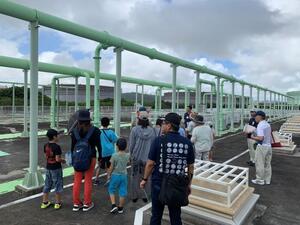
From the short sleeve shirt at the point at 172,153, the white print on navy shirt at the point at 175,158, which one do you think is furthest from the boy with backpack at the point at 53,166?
the white print on navy shirt at the point at 175,158

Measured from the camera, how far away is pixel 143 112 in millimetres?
5605

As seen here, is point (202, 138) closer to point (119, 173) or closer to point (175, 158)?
point (119, 173)

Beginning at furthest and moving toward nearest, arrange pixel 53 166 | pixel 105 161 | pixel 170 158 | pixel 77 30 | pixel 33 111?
pixel 77 30 → pixel 105 161 → pixel 33 111 → pixel 53 166 → pixel 170 158

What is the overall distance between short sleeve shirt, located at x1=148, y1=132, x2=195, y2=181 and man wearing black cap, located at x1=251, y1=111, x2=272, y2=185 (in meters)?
3.96

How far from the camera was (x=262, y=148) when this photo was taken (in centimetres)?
700

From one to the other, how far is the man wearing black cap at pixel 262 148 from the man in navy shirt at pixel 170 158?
12.8 ft

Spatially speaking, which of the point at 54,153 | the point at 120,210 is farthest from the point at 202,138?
the point at 54,153

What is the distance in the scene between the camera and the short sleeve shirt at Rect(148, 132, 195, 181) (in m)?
3.48

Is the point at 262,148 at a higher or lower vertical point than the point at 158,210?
higher

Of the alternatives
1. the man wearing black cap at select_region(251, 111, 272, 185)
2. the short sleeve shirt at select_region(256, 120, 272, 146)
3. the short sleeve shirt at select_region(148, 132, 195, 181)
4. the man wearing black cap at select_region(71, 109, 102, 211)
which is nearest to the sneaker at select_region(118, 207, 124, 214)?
the man wearing black cap at select_region(71, 109, 102, 211)

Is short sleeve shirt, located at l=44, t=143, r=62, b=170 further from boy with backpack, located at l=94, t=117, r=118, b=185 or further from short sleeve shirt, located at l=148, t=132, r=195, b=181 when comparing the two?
short sleeve shirt, located at l=148, t=132, r=195, b=181

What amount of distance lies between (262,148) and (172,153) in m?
4.29

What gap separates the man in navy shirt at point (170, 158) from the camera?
3.49 meters

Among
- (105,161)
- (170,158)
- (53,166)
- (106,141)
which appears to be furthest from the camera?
(105,161)
